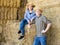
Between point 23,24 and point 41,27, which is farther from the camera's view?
point 23,24

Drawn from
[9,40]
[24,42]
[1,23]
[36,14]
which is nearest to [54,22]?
[36,14]

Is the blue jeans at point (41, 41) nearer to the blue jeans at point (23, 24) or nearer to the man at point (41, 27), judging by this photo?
the man at point (41, 27)

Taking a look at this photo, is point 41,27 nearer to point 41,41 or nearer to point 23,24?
point 41,41

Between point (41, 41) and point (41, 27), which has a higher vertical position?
point (41, 27)

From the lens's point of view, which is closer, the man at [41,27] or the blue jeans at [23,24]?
the man at [41,27]

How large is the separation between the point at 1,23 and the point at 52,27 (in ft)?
7.29

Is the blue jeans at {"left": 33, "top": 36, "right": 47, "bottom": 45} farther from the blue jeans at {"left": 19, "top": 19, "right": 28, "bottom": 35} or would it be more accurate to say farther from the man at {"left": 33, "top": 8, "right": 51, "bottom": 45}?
the blue jeans at {"left": 19, "top": 19, "right": 28, "bottom": 35}

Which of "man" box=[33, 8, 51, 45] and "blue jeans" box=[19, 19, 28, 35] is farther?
"blue jeans" box=[19, 19, 28, 35]

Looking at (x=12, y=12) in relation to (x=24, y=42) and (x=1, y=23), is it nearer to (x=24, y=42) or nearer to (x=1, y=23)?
(x=1, y=23)

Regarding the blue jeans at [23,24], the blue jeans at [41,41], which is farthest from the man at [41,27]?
the blue jeans at [23,24]

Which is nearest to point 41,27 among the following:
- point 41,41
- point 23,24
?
point 41,41

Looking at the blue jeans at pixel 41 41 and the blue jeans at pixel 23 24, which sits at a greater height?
the blue jeans at pixel 23 24

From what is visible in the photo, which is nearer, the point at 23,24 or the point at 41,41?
the point at 41,41

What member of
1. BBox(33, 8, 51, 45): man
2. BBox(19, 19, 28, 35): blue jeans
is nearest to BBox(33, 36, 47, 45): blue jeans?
BBox(33, 8, 51, 45): man
